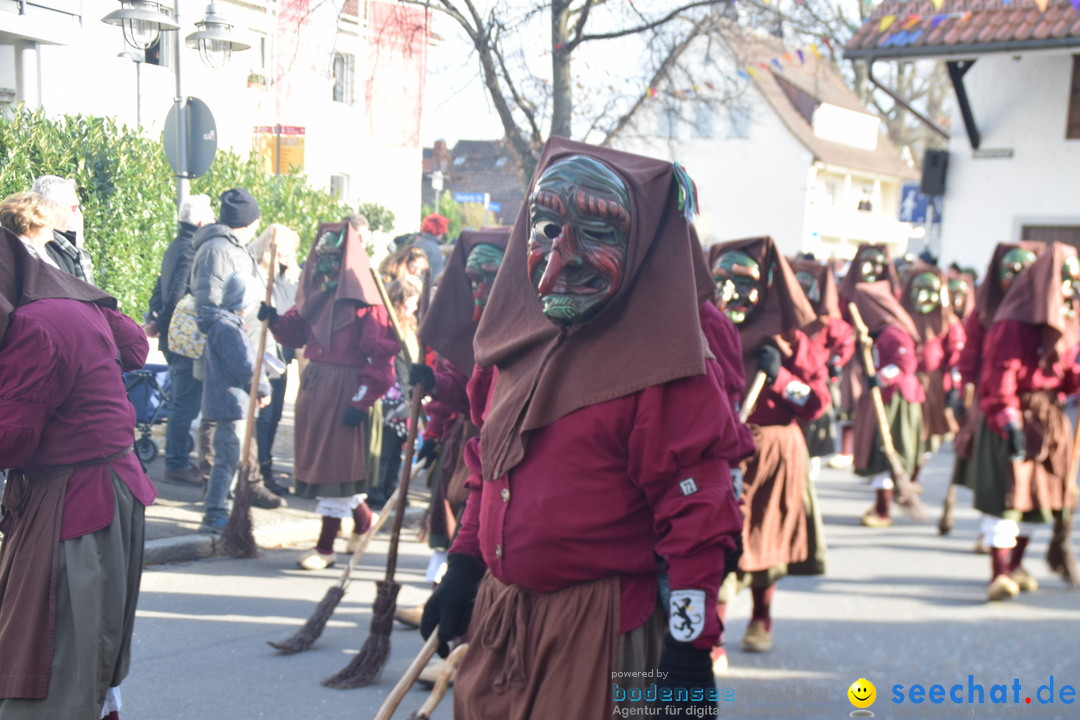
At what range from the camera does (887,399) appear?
938 cm

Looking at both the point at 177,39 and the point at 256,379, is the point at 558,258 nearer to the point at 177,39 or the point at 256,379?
the point at 256,379

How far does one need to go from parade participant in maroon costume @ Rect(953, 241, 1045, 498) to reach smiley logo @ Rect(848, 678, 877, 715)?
2.27 m

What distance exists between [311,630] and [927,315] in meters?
6.99

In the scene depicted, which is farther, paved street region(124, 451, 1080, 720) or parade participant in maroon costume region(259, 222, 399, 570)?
parade participant in maroon costume region(259, 222, 399, 570)

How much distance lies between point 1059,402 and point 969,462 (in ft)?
2.21

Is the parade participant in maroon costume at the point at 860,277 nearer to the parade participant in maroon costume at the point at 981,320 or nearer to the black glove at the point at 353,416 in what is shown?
the parade participant in maroon costume at the point at 981,320

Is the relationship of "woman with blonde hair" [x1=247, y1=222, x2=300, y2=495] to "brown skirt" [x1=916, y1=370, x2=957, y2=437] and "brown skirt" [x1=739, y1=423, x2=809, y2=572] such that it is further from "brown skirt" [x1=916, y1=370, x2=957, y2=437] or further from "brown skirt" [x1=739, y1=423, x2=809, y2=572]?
"brown skirt" [x1=916, y1=370, x2=957, y2=437]

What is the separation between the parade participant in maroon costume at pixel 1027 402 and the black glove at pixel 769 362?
6.19ft

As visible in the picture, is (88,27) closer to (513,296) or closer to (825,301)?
(825,301)

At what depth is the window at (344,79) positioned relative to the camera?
15.6 meters

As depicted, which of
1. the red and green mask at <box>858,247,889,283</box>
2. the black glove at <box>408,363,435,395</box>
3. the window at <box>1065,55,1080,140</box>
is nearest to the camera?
the black glove at <box>408,363,435,395</box>

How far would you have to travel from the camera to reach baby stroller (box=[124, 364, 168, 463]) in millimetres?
8875

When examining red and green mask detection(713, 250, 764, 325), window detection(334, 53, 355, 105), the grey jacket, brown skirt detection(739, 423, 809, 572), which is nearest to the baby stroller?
the grey jacket

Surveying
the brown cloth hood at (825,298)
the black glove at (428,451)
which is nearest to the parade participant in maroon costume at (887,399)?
the brown cloth hood at (825,298)
